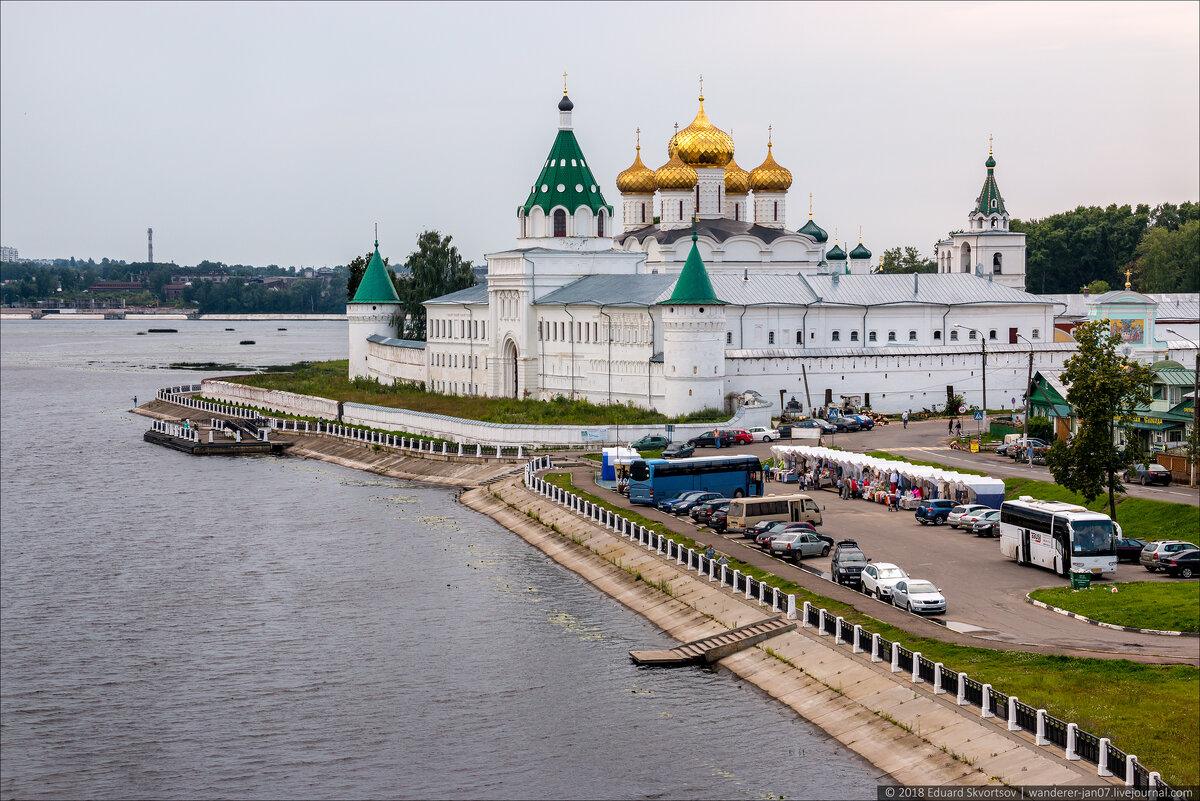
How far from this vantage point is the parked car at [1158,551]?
1160 inches

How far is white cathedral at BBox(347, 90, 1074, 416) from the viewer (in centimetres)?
5888

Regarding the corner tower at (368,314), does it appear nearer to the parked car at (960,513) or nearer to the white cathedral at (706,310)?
the white cathedral at (706,310)

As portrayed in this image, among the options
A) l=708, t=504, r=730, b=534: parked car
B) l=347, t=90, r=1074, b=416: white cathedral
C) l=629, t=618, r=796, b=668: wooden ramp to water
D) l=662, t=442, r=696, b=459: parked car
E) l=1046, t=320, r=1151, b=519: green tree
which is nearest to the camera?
l=629, t=618, r=796, b=668: wooden ramp to water

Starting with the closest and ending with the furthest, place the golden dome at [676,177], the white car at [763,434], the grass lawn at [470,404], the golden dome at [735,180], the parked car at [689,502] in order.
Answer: the parked car at [689,502], the white car at [763,434], the grass lawn at [470,404], the golden dome at [676,177], the golden dome at [735,180]

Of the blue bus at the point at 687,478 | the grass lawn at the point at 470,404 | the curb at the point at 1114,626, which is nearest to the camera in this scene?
the curb at the point at 1114,626

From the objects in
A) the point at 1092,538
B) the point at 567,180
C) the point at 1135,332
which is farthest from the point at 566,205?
the point at 1092,538

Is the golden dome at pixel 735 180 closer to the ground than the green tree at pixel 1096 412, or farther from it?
farther from it

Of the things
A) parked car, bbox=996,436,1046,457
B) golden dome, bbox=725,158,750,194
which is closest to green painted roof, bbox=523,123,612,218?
golden dome, bbox=725,158,750,194

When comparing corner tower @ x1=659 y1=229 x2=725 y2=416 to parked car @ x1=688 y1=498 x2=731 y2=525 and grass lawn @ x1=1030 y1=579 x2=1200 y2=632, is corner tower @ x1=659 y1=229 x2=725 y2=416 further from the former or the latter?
grass lawn @ x1=1030 y1=579 x2=1200 y2=632

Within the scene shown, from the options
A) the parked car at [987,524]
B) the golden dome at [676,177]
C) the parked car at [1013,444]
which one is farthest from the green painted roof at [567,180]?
the parked car at [987,524]

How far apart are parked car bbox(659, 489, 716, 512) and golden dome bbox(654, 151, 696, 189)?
35.1 metres

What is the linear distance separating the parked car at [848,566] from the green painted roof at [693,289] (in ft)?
85.3

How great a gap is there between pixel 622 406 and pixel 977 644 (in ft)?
113

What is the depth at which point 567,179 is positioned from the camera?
67.9m
